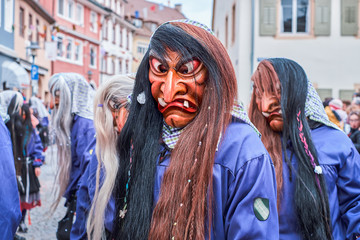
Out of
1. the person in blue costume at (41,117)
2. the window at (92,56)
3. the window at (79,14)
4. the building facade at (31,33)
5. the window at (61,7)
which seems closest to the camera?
the person in blue costume at (41,117)

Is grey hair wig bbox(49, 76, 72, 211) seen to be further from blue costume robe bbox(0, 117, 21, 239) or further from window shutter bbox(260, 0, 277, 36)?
window shutter bbox(260, 0, 277, 36)

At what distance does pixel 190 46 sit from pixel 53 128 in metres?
2.80

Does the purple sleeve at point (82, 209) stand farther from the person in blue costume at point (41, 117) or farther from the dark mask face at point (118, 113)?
the person in blue costume at point (41, 117)

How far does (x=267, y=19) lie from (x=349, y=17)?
2595mm

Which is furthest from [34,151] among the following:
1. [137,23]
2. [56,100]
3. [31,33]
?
[137,23]

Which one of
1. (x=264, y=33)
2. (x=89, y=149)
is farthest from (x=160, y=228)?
(x=264, y=33)

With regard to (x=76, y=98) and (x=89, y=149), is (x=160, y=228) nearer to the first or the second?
(x=89, y=149)

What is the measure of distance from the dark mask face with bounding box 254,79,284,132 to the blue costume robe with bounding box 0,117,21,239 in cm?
143

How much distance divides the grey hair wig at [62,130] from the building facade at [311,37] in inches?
405

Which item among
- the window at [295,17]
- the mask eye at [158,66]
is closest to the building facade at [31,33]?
the window at [295,17]

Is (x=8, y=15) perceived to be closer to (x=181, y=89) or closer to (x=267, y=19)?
(x=267, y=19)

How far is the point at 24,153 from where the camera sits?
5.54 meters

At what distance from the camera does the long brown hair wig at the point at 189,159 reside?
1.61 m

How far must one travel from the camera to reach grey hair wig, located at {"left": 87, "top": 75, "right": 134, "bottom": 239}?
6.46 feet
